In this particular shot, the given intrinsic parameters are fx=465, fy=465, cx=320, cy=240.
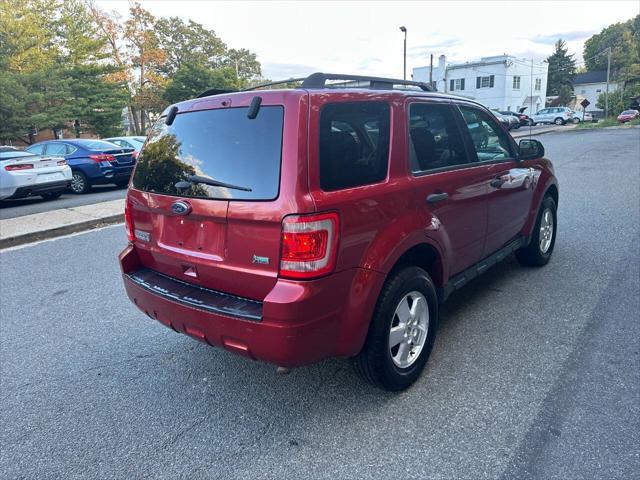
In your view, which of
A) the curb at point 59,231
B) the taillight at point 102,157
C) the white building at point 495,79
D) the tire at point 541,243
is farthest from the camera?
the white building at point 495,79

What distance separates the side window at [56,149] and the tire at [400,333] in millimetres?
12520

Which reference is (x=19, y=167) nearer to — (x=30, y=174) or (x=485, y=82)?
(x=30, y=174)

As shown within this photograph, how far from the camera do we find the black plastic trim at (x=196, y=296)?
8.07 feet

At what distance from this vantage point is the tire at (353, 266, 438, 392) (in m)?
2.70

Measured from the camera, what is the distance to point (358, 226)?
8.19ft

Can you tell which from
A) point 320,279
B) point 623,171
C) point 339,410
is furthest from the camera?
point 623,171

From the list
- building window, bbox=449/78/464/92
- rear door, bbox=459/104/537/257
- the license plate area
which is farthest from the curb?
building window, bbox=449/78/464/92

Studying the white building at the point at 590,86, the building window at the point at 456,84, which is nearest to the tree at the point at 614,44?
the white building at the point at 590,86

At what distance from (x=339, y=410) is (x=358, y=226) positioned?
114cm

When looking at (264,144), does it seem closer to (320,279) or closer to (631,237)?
(320,279)

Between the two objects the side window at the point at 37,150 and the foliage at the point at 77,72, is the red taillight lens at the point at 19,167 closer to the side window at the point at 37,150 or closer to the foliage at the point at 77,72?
the side window at the point at 37,150

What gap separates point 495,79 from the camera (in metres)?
51.6

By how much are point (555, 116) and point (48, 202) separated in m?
42.5

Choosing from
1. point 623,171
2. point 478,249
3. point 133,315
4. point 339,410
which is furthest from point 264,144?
point 623,171
